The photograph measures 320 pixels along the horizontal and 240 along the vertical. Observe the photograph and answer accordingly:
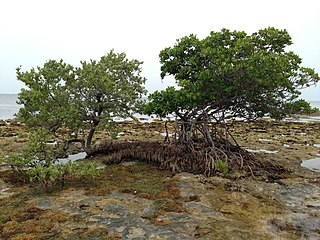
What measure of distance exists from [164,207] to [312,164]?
12145 mm

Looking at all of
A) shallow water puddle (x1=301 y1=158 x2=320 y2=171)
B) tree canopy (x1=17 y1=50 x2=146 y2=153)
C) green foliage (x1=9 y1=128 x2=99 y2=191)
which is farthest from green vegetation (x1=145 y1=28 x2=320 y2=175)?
green foliage (x1=9 y1=128 x2=99 y2=191)

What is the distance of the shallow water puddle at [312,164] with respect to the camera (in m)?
16.9

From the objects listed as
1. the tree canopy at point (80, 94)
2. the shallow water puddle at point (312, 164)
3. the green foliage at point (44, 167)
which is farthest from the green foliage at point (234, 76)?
the green foliage at point (44, 167)

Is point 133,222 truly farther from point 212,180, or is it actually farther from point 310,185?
point 310,185

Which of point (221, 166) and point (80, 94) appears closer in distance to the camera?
point (221, 166)

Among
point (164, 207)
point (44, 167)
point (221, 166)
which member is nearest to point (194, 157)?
point (221, 166)

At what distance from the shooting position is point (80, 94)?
15859 millimetres

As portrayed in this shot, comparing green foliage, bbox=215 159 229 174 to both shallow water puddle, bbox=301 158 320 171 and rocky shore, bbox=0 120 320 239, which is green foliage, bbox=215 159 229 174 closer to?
rocky shore, bbox=0 120 320 239

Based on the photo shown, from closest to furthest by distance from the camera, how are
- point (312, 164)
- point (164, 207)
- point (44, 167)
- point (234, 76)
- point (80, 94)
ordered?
1. point (164, 207)
2. point (44, 167)
3. point (234, 76)
4. point (80, 94)
5. point (312, 164)

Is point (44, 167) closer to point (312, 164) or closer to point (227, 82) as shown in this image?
point (227, 82)

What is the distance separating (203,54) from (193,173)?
5.58 m

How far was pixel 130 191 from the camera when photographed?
1115 centimetres

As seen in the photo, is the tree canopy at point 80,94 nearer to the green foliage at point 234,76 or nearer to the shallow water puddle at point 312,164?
the green foliage at point 234,76

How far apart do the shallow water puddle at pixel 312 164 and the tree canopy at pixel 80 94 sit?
34.0 ft
